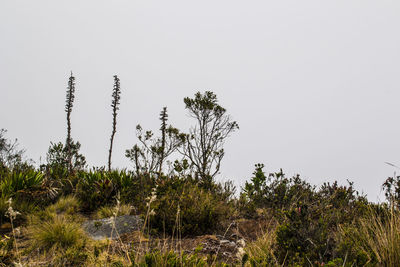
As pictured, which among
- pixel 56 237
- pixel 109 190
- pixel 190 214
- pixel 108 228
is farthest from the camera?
pixel 109 190

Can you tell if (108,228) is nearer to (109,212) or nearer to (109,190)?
(109,212)

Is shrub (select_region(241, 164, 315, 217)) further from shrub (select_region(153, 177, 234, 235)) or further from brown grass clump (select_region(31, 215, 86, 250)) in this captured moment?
brown grass clump (select_region(31, 215, 86, 250))

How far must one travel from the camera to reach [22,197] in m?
7.32

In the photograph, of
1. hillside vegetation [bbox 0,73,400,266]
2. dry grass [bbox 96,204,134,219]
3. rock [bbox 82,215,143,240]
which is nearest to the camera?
hillside vegetation [bbox 0,73,400,266]

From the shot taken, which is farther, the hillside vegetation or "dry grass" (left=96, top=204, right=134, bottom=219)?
"dry grass" (left=96, top=204, right=134, bottom=219)

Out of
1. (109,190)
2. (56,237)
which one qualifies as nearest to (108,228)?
(56,237)

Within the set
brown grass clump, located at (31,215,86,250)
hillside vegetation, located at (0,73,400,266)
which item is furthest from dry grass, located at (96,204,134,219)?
brown grass clump, located at (31,215,86,250)

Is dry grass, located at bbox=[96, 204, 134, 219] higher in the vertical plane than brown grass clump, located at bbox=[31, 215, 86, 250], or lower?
higher

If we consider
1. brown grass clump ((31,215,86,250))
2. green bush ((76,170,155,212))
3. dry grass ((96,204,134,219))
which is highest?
green bush ((76,170,155,212))

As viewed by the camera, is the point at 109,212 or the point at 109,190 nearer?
the point at 109,212

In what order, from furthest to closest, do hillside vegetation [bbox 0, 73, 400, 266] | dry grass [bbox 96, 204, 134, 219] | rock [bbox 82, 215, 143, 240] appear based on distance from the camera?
dry grass [bbox 96, 204, 134, 219], rock [bbox 82, 215, 143, 240], hillside vegetation [bbox 0, 73, 400, 266]

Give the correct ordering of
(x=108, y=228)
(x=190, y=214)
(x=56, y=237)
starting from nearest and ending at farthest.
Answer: (x=56, y=237)
(x=190, y=214)
(x=108, y=228)

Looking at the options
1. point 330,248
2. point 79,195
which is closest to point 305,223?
point 330,248

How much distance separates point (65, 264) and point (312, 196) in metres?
5.54
